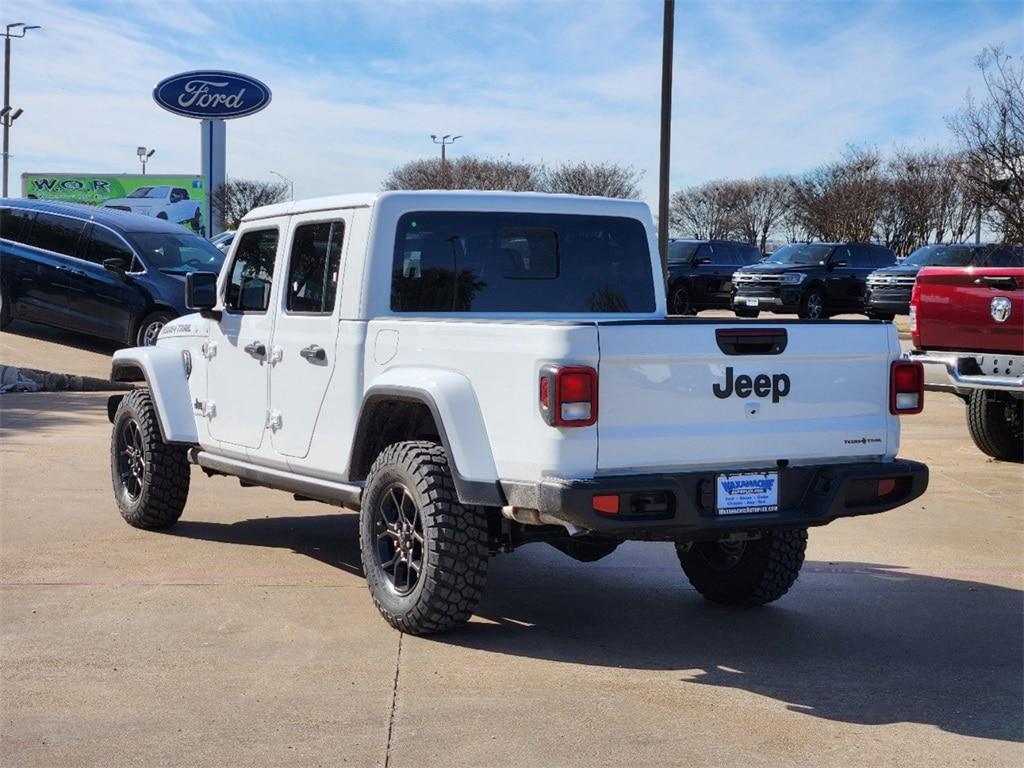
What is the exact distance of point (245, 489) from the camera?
32.3 ft

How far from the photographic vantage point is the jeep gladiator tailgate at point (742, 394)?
5293mm

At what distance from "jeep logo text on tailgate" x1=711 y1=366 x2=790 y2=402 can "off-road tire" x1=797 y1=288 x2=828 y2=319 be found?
23.0m

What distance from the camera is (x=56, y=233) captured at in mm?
17250

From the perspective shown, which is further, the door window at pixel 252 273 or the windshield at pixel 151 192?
the windshield at pixel 151 192

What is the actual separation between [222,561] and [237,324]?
4.16 ft

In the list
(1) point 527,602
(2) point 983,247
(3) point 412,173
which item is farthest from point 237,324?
(3) point 412,173

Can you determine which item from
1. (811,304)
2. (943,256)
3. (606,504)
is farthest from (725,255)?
(606,504)

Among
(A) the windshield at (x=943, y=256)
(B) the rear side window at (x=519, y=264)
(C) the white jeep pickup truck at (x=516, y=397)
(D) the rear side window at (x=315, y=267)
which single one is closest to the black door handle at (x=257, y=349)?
(C) the white jeep pickup truck at (x=516, y=397)

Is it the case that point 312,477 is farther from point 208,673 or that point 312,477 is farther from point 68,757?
point 68,757

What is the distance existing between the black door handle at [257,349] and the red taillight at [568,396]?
232 cm

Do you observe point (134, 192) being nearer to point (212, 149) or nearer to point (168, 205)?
point (168, 205)

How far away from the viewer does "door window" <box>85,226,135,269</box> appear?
16.8 meters

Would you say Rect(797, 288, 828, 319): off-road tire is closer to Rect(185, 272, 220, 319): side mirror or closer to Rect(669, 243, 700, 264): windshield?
Rect(669, 243, 700, 264): windshield

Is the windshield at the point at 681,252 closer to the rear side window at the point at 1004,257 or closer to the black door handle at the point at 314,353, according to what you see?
the rear side window at the point at 1004,257
